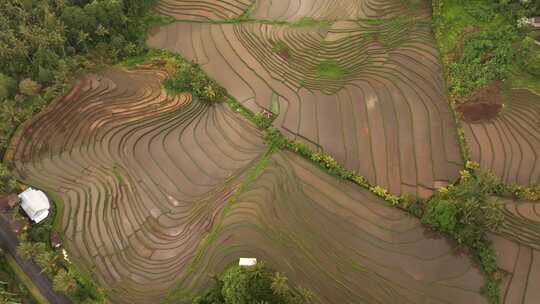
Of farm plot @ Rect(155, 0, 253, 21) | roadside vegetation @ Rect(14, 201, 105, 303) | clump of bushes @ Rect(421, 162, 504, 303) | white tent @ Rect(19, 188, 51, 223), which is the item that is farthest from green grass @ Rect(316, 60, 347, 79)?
roadside vegetation @ Rect(14, 201, 105, 303)

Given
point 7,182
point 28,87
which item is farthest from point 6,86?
point 7,182

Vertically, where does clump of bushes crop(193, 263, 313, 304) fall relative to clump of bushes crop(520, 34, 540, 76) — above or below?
below

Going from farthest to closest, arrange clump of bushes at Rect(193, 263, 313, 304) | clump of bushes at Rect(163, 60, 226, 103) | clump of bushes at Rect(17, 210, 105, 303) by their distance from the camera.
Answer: clump of bushes at Rect(163, 60, 226, 103)
clump of bushes at Rect(17, 210, 105, 303)
clump of bushes at Rect(193, 263, 313, 304)

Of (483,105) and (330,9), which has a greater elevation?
(330,9)

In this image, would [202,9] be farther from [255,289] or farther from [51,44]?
[255,289]

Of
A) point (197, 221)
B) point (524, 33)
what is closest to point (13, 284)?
point (197, 221)

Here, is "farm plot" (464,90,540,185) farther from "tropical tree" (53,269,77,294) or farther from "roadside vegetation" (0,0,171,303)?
"roadside vegetation" (0,0,171,303)

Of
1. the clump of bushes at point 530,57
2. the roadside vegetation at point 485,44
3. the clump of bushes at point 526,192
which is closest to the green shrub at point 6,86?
the roadside vegetation at point 485,44
